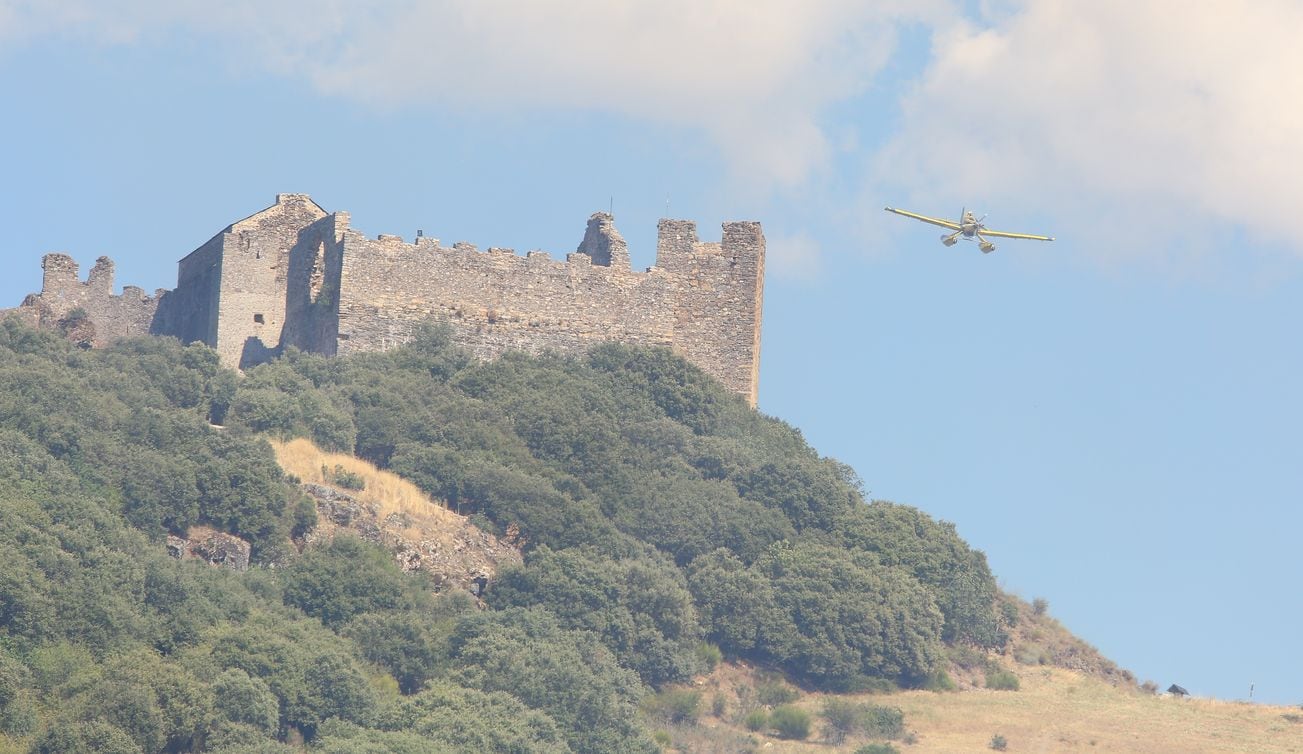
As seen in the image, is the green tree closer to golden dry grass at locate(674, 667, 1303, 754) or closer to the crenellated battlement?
golden dry grass at locate(674, 667, 1303, 754)

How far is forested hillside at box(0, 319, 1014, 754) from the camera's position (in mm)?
38438

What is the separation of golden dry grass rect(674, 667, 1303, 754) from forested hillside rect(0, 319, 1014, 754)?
114 cm

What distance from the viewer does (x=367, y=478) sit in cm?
→ 4738

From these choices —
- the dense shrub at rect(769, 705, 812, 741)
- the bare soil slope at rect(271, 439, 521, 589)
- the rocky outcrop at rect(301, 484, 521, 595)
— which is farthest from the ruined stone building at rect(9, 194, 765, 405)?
the dense shrub at rect(769, 705, 812, 741)

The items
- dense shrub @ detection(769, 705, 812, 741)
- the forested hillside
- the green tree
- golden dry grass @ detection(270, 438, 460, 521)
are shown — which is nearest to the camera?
the forested hillside

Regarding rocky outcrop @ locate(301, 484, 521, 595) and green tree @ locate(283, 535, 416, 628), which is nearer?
green tree @ locate(283, 535, 416, 628)

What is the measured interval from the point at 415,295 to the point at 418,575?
30.9 ft

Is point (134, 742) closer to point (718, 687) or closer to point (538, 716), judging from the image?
point (538, 716)

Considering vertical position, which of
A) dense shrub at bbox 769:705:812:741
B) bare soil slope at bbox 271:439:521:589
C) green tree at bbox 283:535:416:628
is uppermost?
bare soil slope at bbox 271:439:521:589

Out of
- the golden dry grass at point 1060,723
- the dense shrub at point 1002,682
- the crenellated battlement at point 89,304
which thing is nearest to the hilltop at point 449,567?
the golden dry grass at point 1060,723

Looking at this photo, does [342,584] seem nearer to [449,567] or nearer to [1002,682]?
[449,567]

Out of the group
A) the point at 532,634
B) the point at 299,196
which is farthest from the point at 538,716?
the point at 299,196

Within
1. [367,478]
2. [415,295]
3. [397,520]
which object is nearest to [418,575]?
A: [397,520]

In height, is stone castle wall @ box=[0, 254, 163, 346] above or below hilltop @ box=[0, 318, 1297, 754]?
above
